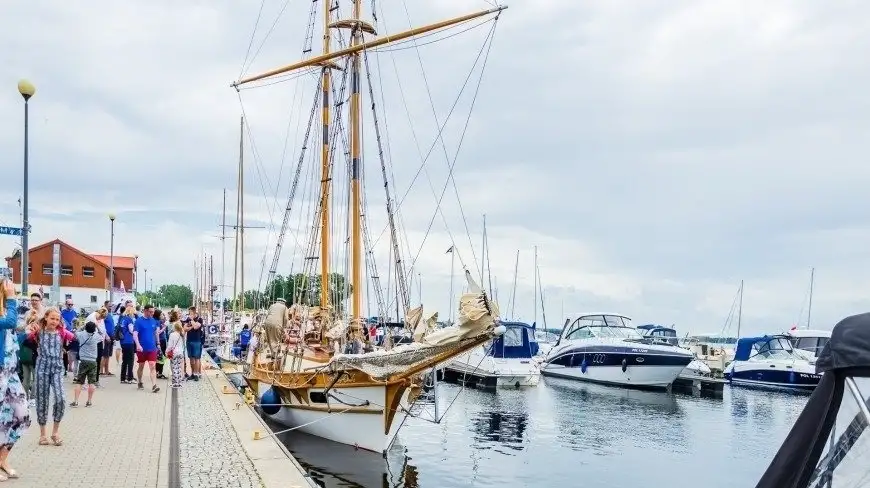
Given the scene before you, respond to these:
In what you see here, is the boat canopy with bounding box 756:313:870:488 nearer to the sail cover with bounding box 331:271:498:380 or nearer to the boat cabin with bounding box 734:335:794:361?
the sail cover with bounding box 331:271:498:380

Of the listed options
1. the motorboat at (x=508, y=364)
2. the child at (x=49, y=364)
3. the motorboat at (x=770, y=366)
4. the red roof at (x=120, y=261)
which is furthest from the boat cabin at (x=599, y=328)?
the red roof at (x=120, y=261)

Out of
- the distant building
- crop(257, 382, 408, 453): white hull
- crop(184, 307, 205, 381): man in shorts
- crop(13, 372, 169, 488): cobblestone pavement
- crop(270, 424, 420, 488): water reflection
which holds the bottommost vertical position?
crop(270, 424, 420, 488): water reflection

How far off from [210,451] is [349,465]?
4685mm

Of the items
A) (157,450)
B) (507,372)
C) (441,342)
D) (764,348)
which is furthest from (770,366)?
(157,450)

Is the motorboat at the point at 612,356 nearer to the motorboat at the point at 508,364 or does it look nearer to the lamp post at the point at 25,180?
the motorboat at the point at 508,364

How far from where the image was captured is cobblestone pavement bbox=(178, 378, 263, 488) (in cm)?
931

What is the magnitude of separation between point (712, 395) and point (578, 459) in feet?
67.0

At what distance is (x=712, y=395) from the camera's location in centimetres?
3584

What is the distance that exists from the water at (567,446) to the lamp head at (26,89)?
365 inches

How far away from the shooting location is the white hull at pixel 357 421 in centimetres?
1569

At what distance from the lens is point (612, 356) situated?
3788cm

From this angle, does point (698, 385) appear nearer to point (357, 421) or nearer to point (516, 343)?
point (516, 343)

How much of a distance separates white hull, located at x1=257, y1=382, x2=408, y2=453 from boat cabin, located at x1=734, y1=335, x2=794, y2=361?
30.3 metres

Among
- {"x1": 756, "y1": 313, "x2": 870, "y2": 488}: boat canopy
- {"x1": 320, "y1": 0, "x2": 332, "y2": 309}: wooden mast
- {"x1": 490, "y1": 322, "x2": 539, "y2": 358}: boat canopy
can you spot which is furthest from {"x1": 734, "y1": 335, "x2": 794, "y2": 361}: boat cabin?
{"x1": 756, "y1": 313, "x2": 870, "y2": 488}: boat canopy
